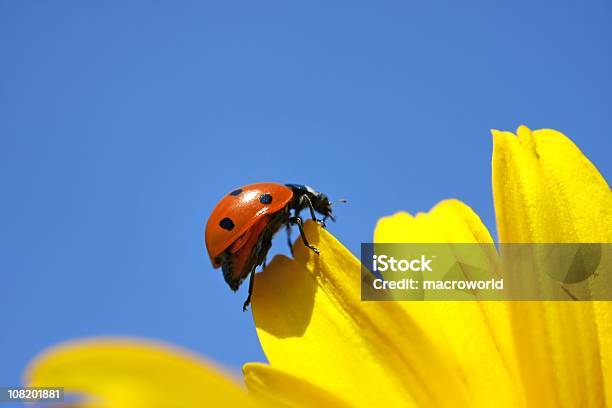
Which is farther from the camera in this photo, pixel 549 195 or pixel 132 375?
pixel 549 195

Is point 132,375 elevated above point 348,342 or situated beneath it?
situated beneath

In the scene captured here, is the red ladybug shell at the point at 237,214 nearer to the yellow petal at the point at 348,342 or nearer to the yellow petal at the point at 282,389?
the yellow petal at the point at 348,342

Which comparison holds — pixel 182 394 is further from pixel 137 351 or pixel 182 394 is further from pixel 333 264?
pixel 333 264

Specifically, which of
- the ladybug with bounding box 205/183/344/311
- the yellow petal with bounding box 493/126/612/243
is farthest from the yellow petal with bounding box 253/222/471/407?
the ladybug with bounding box 205/183/344/311

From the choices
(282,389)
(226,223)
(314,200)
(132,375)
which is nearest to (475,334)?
(282,389)

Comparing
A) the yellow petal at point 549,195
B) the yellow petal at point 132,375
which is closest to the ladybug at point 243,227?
the yellow petal at point 549,195

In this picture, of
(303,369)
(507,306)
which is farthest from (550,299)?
(303,369)

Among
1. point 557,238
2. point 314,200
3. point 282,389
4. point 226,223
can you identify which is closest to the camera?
point 282,389

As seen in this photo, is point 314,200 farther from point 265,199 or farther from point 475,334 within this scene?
point 475,334
